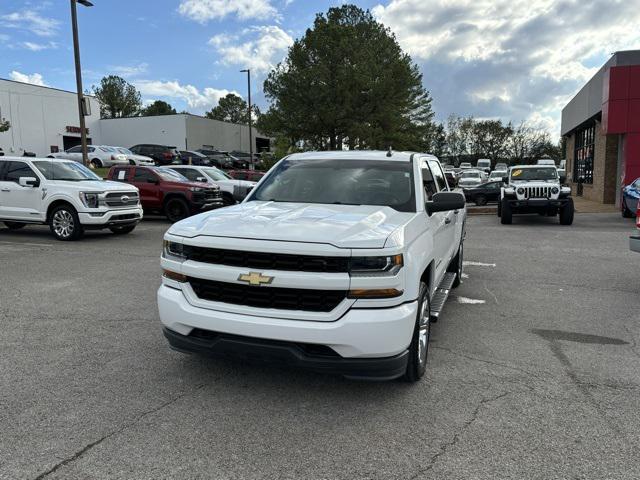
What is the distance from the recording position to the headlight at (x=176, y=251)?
148 inches

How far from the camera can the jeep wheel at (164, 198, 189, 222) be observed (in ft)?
50.6

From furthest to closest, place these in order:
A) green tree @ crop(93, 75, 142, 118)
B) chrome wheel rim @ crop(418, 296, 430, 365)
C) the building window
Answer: green tree @ crop(93, 75, 142, 118)
the building window
chrome wheel rim @ crop(418, 296, 430, 365)

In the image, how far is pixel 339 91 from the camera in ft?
117

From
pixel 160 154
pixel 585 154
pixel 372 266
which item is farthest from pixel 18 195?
pixel 585 154

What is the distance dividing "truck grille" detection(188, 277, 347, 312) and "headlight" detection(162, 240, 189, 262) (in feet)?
0.74

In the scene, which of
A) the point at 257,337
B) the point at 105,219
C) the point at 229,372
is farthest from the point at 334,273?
the point at 105,219

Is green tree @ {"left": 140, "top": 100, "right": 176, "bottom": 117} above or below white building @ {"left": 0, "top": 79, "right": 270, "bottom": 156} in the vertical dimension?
above

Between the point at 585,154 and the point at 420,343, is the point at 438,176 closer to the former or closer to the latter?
the point at 420,343

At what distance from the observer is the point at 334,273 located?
3.34 meters

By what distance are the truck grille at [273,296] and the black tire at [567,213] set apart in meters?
13.7

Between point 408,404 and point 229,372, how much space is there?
142 centimetres

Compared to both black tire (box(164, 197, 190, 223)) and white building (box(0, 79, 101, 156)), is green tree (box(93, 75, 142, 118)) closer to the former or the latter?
white building (box(0, 79, 101, 156))

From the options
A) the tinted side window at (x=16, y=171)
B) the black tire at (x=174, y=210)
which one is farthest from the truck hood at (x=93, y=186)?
the black tire at (x=174, y=210)

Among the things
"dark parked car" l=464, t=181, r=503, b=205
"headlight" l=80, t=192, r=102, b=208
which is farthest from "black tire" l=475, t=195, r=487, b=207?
"headlight" l=80, t=192, r=102, b=208
